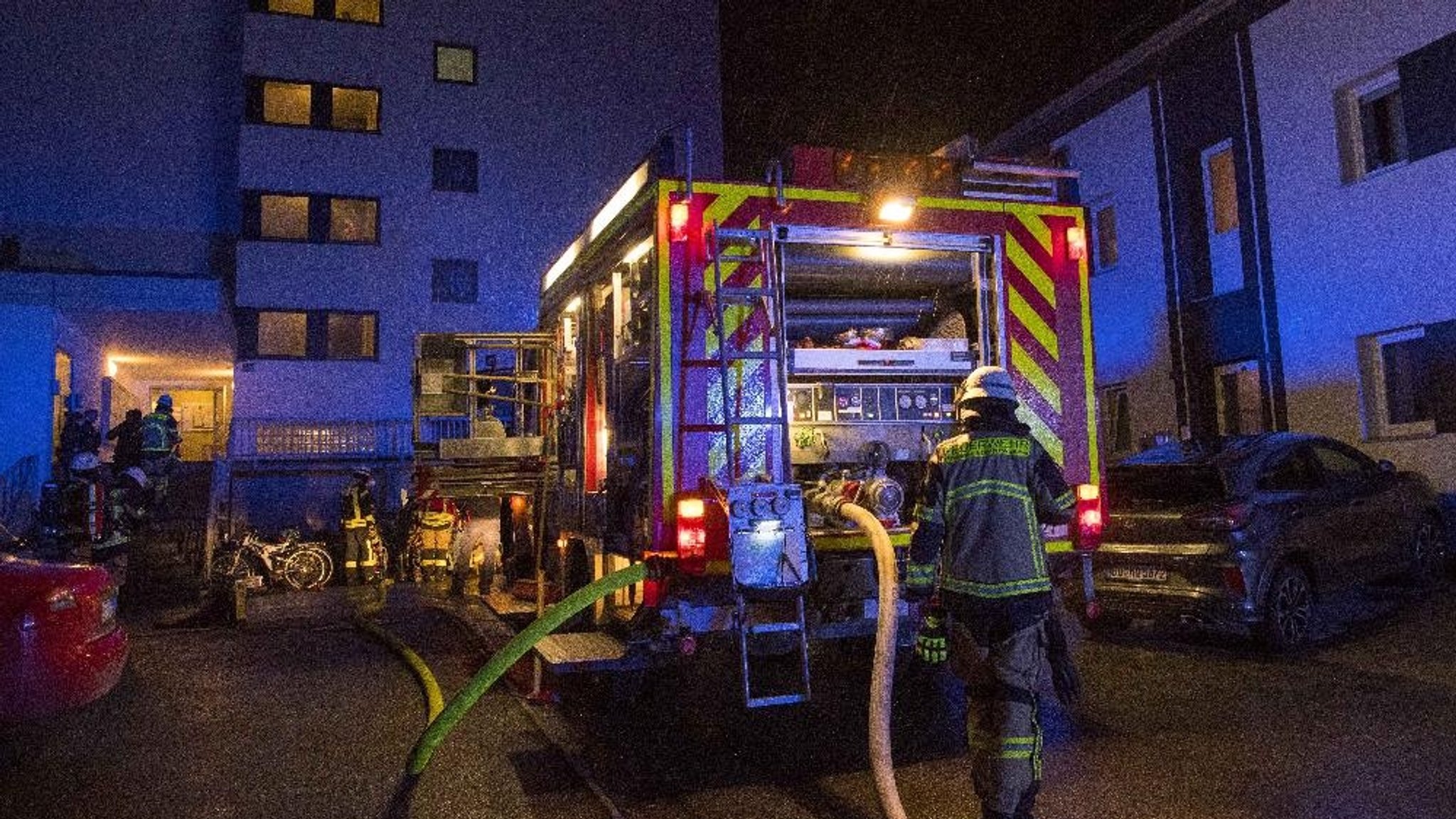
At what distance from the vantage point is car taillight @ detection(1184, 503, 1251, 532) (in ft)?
23.5

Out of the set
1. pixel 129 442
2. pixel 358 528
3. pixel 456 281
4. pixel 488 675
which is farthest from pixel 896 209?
pixel 456 281

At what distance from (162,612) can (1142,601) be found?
32.0 feet

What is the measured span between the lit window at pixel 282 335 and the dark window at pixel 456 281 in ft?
9.38

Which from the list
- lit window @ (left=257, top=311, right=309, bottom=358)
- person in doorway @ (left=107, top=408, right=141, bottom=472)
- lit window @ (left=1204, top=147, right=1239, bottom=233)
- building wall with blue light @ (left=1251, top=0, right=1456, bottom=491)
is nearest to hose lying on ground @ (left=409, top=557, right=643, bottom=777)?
person in doorway @ (left=107, top=408, right=141, bottom=472)

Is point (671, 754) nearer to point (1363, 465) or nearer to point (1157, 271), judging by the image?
point (1363, 465)

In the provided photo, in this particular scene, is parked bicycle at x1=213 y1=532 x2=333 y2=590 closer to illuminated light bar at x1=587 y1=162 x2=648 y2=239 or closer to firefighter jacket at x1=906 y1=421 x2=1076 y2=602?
illuminated light bar at x1=587 y1=162 x2=648 y2=239

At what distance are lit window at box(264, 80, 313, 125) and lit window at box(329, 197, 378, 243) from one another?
1938 mm

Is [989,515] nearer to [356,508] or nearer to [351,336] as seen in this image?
[356,508]

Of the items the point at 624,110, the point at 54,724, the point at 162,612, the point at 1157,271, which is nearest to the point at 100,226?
the point at 624,110

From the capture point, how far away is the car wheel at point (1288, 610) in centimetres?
715

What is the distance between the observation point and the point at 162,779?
492 centimetres

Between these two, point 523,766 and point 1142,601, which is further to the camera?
point 1142,601

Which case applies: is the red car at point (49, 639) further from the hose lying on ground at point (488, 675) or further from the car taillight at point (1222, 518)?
the car taillight at point (1222, 518)

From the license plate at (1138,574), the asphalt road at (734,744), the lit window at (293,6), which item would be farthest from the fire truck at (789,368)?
the lit window at (293,6)
